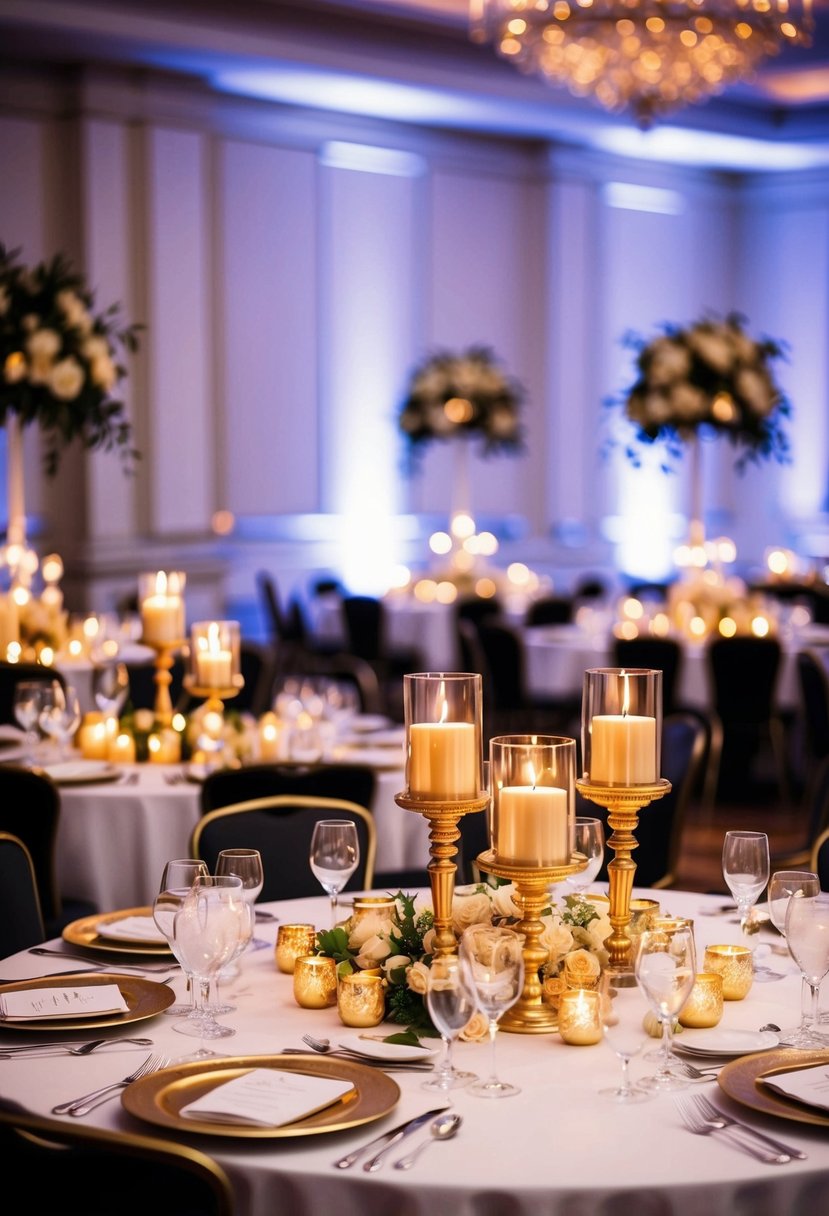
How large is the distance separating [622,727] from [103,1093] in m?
0.86

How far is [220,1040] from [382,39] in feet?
29.2

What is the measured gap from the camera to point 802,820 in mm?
7445

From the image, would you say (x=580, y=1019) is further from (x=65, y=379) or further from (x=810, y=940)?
(x=65, y=379)

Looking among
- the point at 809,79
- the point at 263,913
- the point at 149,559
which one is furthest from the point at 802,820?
the point at 809,79

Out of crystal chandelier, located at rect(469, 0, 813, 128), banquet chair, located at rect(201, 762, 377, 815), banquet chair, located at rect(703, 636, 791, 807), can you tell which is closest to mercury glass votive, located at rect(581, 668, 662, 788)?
banquet chair, located at rect(201, 762, 377, 815)

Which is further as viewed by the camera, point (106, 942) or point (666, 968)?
point (106, 942)

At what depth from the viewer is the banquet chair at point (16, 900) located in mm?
3027

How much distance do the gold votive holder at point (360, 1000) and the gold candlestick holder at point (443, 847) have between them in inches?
4.0

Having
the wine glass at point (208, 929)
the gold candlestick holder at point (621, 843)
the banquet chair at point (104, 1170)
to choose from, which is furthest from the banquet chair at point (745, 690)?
the banquet chair at point (104, 1170)

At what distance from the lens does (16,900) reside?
3045mm

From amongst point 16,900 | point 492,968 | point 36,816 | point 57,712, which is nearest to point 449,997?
point 492,968

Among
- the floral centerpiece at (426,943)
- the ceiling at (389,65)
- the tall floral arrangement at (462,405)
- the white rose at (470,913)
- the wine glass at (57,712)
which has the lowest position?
the floral centerpiece at (426,943)

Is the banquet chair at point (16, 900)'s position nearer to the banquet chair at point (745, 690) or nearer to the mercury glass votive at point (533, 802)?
the mercury glass votive at point (533, 802)

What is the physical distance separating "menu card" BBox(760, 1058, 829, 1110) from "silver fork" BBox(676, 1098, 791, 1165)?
3.6 inches
